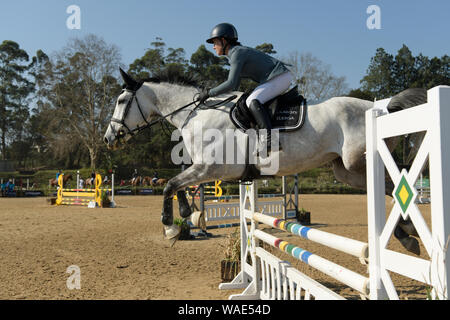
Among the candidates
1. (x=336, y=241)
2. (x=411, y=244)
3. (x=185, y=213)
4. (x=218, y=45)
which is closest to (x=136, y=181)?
(x=185, y=213)

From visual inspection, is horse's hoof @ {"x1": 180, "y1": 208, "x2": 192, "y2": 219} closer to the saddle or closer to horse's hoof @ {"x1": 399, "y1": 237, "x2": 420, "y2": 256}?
the saddle

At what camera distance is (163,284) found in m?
4.22

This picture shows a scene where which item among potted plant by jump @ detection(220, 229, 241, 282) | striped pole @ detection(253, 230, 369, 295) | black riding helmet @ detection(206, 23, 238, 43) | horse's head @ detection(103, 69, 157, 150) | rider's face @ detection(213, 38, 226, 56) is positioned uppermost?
black riding helmet @ detection(206, 23, 238, 43)

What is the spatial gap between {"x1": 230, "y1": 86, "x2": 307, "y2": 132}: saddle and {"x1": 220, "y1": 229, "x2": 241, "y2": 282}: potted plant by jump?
192cm

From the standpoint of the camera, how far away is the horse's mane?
397cm

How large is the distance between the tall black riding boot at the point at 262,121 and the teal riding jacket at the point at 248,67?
0.92ft

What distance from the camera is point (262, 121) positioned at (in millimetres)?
3068

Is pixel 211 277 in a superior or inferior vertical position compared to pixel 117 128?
inferior

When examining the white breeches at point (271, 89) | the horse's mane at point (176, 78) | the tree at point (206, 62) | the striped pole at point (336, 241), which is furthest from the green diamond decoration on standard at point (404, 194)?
the tree at point (206, 62)

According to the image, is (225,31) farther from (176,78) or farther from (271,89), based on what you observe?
(176,78)

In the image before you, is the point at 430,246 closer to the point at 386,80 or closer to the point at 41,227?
the point at 41,227

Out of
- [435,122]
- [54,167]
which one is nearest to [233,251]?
[435,122]

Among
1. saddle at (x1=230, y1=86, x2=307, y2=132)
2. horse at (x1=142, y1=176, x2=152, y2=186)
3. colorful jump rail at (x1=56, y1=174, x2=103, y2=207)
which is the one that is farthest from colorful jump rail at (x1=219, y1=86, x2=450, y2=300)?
horse at (x1=142, y1=176, x2=152, y2=186)
